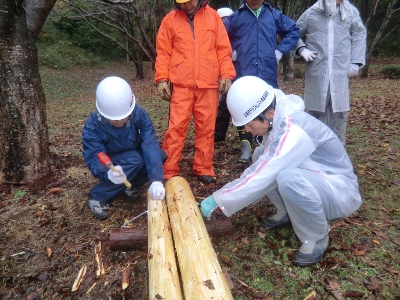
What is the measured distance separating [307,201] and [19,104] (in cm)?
326

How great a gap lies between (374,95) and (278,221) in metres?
8.73

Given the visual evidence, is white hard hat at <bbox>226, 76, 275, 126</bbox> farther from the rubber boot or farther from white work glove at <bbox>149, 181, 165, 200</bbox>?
the rubber boot

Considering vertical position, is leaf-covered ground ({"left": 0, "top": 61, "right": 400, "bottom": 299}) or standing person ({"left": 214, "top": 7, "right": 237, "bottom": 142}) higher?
standing person ({"left": 214, "top": 7, "right": 237, "bottom": 142})

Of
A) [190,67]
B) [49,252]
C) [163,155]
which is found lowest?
[49,252]

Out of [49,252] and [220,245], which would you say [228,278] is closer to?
[220,245]

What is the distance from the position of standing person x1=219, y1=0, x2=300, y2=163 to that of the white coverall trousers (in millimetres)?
2138

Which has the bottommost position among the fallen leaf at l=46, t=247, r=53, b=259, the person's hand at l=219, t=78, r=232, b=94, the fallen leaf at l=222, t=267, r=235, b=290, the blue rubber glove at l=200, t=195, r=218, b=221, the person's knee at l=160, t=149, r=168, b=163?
the fallen leaf at l=222, t=267, r=235, b=290

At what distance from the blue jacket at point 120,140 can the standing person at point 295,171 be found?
0.83 m

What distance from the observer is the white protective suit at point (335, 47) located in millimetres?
4082

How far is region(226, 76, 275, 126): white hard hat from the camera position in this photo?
265cm

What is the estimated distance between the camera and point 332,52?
412 cm

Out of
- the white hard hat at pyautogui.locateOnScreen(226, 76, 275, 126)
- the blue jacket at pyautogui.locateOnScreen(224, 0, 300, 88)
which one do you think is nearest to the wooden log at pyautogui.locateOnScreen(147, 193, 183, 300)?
the white hard hat at pyautogui.locateOnScreen(226, 76, 275, 126)

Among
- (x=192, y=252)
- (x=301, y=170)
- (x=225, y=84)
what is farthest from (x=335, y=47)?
(x=192, y=252)

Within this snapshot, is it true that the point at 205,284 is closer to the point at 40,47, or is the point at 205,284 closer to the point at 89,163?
the point at 89,163
